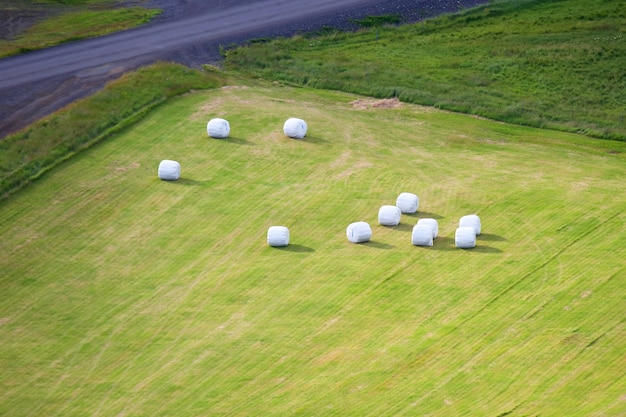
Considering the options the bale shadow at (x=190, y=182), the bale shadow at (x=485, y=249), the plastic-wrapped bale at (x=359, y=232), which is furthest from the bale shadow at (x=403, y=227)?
the bale shadow at (x=190, y=182)

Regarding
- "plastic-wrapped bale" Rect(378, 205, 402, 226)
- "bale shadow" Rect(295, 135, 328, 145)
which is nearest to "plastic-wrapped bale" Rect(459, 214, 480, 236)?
"plastic-wrapped bale" Rect(378, 205, 402, 226)

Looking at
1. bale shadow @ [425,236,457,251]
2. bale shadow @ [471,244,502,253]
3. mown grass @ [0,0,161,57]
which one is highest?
mown grass @ [0,0,161,57]

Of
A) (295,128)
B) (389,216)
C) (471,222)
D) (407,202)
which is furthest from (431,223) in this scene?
(295,128)

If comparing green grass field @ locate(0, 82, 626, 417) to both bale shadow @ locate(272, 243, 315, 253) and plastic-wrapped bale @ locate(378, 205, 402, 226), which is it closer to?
bale shadow @ locate(272, 243, 315, 253)

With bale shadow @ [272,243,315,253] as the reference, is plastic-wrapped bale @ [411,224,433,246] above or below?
above

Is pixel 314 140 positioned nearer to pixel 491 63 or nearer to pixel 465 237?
pixel 465 237

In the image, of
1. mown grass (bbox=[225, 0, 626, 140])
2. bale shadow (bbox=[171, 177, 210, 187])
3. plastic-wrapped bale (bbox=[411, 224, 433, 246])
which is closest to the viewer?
plastic-wrapped bale (bbox=[411, 224, 433, 246])
